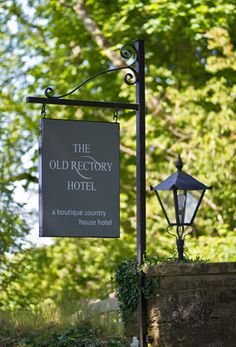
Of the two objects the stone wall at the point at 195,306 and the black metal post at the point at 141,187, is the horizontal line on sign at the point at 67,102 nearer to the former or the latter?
the black metal post at the point at 141,187

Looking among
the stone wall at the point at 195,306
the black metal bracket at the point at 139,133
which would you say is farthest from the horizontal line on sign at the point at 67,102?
the stone wall at the point at 195,306

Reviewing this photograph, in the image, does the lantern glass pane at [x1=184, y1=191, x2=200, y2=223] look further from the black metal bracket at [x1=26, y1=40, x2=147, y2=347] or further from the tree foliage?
the tree foliage

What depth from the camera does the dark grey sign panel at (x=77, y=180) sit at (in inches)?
303

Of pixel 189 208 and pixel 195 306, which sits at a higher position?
pixel 189 208

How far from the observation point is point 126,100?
55.7ft

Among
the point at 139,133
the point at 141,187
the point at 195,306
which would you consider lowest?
the point at 195,306

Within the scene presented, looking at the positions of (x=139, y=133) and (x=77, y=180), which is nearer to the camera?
(x=77, y=180)

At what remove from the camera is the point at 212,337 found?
7648mm

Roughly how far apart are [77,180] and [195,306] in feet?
4.89

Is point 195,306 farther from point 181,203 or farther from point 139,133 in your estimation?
point 139,133

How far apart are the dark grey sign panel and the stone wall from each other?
2.21 ft

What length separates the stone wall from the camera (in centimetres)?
761

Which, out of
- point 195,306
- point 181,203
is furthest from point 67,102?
point 195,306

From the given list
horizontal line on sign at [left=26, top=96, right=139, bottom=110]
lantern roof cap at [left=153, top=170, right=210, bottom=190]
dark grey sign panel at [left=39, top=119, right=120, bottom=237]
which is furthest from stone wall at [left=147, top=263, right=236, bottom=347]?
horizontal line on sign at [left=26, top=96, right=139, bottom=110]
